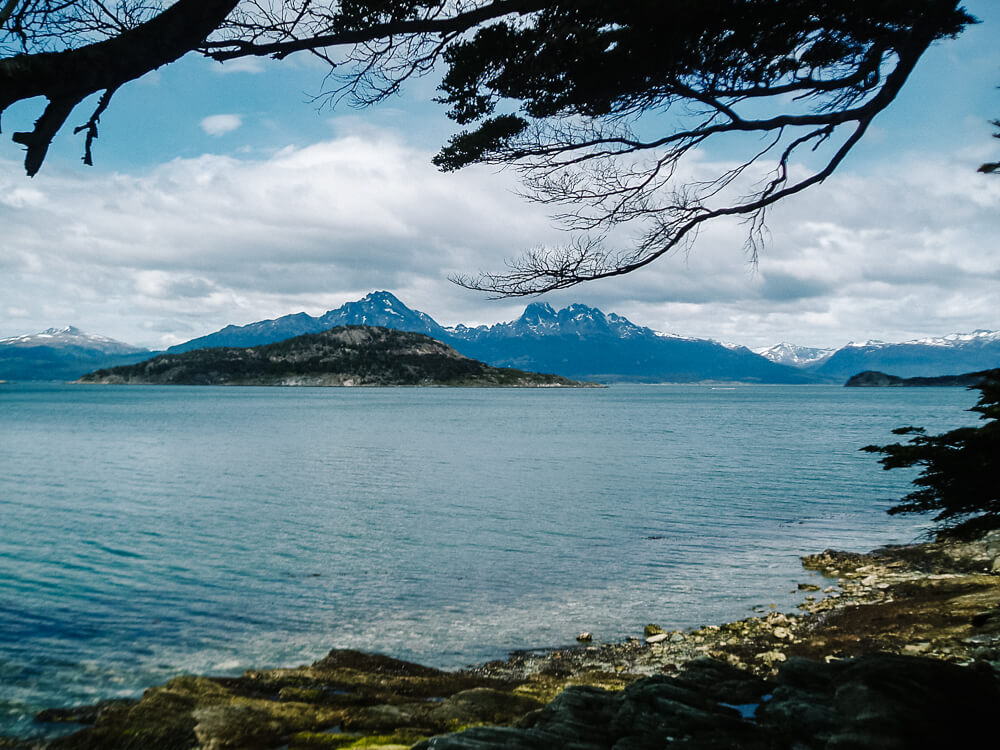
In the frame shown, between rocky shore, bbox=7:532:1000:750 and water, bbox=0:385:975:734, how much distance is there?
1370 millimetres

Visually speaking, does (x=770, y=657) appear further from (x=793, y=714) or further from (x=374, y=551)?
(x=374, y=551)

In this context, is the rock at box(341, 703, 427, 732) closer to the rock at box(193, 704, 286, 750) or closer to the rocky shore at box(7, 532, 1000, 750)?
the rocky shore at box(7, 532, 1000, 750)

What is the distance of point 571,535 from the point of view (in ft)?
75.4

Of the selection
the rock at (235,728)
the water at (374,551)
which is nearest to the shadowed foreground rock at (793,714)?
the rock at (235,728)

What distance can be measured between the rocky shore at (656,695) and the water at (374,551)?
137 centimetres

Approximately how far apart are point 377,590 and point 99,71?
13.8m

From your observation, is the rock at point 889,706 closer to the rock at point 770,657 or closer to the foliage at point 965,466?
the foliage at point 965,466

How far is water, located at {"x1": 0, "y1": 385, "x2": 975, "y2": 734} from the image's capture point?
1252 cm

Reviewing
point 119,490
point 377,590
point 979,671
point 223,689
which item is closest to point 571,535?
point 377,590

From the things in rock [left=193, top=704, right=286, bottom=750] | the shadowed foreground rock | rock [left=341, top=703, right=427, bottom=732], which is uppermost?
the shadowed foreground rock

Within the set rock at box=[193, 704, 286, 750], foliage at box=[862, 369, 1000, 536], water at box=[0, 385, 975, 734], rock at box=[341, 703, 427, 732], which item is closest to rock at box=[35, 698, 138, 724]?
water at box=[0, 385, 975, 734]

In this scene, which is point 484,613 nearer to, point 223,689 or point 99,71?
point 223,689

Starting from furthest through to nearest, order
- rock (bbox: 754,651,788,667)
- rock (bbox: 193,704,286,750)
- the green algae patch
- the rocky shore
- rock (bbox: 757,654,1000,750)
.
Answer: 1. rock (bbox: 754,651,788,667)
2. rock (bbox: 193,704,286,750)
3. the green algae patch
4. the rocky shore
5. rock (bbox: 757,654,1000,750)

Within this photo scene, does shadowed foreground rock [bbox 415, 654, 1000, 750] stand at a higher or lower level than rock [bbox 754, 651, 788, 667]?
higher
